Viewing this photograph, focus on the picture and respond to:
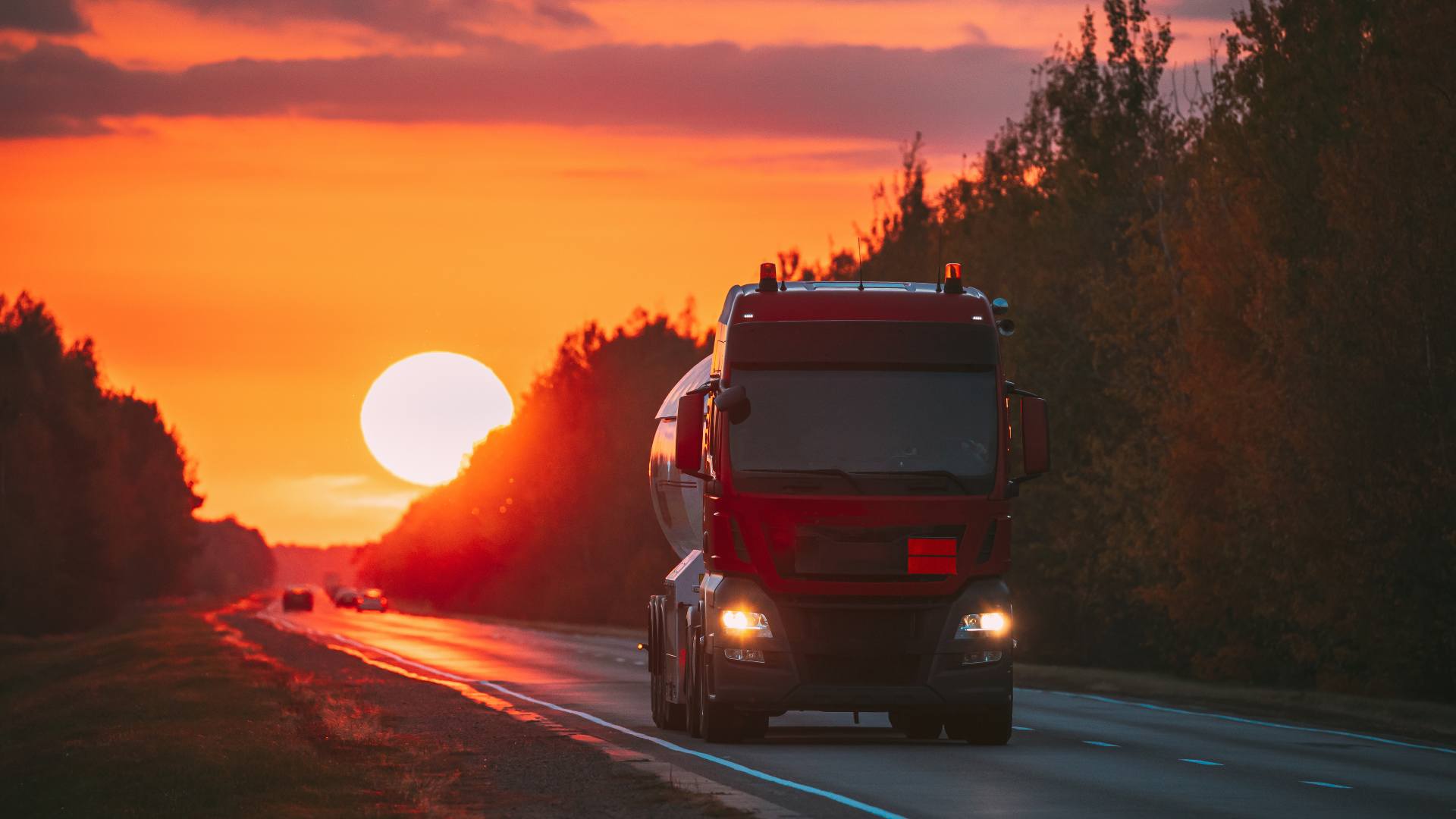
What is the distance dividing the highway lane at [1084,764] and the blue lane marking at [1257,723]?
0.07 meters

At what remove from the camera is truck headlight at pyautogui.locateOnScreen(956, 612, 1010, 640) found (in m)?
18.1

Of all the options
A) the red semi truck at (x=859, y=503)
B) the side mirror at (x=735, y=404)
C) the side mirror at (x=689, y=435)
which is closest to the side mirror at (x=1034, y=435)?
the red semi truck at (x=859, y=503)

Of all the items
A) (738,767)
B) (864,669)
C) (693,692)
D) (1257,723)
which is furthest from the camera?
(1257,723)

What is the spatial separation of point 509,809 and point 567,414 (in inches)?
3618

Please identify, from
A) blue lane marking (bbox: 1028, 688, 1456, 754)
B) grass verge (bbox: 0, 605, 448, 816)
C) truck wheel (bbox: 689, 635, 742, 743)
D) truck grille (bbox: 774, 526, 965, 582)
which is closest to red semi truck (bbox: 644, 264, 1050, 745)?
truck grille (bbox: 774, 526, 965, 582)

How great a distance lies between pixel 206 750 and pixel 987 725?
8.38 meters

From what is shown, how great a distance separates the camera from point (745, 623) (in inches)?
718

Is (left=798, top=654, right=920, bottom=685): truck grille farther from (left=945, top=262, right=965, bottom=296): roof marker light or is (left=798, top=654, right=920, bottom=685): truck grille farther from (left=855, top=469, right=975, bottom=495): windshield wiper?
(left=945, top=262, right=965, bottom=296): roof marker light

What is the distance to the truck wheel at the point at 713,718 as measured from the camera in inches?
755

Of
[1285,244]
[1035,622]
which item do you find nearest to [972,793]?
[1285,244]

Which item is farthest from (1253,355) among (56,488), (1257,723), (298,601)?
(298,601)

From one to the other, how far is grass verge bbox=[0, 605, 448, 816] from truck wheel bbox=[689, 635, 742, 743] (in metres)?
2.79

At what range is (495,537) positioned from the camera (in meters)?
117

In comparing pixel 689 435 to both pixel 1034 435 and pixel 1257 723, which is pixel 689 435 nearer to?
pixel 1034 435
